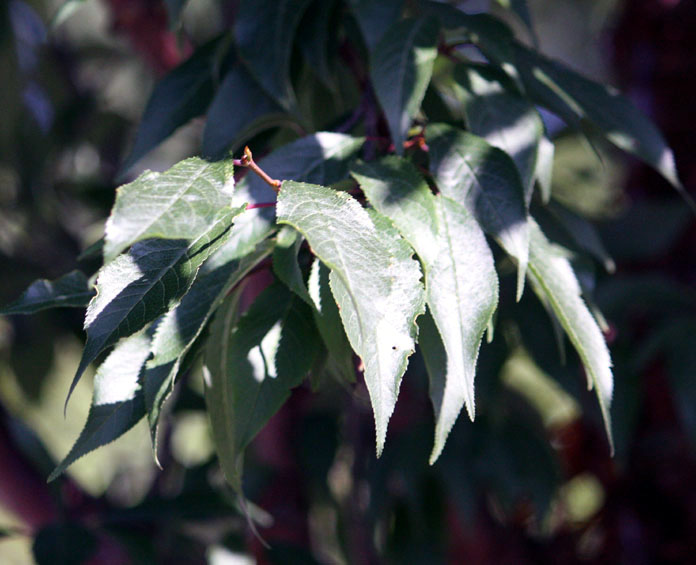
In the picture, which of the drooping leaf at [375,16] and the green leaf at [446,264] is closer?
the green leaf at [446,264]

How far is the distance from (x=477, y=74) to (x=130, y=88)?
1.98 m

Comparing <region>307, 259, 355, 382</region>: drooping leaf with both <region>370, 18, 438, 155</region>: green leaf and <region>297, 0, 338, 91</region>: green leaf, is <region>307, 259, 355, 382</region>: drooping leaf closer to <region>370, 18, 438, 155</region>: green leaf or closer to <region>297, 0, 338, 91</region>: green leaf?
<region>370, 18, 438, 155</region>: green leaf

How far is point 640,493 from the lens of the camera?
1.15 metres

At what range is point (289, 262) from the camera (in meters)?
0.43

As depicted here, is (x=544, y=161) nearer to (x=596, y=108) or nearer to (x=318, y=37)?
(x=596, y=108)

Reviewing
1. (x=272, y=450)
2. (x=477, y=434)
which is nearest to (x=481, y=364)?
(x=477, y=434)

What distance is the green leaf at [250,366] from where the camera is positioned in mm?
468

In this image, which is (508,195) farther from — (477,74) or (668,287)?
(668,287)

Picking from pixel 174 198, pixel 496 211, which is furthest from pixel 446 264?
pixel 174 198

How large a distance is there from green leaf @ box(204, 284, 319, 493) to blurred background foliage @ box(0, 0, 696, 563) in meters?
0.40

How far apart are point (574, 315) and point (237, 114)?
0.33m

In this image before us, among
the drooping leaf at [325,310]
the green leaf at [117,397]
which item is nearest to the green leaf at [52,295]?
the green leaf at [117,397]

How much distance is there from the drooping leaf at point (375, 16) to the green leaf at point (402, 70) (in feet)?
0.05

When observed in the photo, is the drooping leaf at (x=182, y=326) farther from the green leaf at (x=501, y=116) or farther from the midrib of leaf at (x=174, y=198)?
the green leaf at (x=501, y=116)
